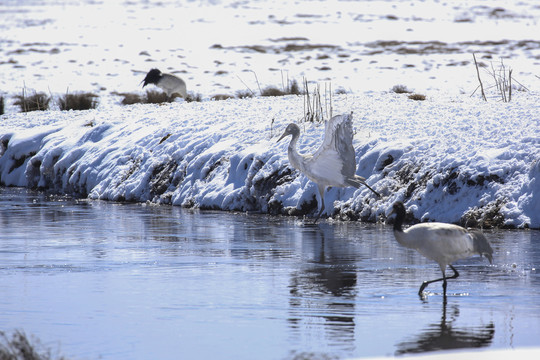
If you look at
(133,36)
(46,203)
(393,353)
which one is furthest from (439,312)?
(133,36)

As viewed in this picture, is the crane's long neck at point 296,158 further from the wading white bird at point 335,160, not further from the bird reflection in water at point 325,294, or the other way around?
the bird reflection in water at point 325,294

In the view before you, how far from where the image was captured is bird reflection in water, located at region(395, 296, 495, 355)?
6543 millimetres

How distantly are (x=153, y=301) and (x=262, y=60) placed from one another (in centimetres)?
4230

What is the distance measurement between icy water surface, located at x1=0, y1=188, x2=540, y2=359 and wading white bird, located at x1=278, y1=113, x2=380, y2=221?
756 mm

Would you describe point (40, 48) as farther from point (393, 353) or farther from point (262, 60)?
point (393, 353)

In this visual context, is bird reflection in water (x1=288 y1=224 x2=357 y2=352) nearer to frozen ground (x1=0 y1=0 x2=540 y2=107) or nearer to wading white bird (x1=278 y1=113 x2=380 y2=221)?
wading white bird (x1=278 y1=113 x2=380 y2=221)

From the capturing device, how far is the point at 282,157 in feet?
53.6

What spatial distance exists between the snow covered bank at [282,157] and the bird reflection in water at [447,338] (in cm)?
591

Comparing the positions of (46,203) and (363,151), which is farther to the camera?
(46,203)

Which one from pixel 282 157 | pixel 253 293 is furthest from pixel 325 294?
pixel 282 157

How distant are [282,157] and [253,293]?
26.1 ft

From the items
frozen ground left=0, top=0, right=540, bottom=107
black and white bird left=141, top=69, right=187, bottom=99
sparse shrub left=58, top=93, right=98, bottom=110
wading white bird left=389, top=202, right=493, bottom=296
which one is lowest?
wading white bird left=389, top=202, right=493, bottom=296

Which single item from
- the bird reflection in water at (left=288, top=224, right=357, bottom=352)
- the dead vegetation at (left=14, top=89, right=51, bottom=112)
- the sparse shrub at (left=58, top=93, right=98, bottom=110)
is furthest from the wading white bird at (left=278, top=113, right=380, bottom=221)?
the dead vegetation at (left=14, top=89, right=51, bottom=112)

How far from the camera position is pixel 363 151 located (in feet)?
51.4
